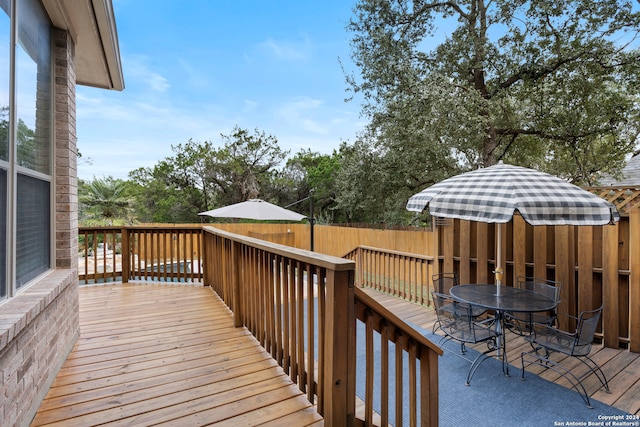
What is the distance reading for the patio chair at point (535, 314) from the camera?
359cm

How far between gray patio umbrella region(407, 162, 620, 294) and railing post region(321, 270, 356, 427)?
6.01 ft

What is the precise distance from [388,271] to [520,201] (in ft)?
12.0

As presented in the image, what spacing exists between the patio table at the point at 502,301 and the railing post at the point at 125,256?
4.98 meters

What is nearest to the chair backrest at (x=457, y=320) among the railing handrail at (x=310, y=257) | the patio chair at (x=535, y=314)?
the patio chair at (x=535, y=314)

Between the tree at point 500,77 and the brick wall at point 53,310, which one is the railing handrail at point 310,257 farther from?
the tree at point 500,77

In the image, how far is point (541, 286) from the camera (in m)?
3.86

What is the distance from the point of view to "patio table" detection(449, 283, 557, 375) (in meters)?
3.17

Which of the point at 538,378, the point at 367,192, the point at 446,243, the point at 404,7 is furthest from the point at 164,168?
the point at 538,378

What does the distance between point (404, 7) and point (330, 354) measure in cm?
958

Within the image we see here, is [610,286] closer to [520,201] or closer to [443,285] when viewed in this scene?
[443,285]

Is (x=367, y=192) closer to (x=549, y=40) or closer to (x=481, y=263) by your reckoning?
(x=549, y=40)

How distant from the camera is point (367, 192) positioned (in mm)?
11336

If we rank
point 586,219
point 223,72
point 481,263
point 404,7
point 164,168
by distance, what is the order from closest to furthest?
point 586,219 → point 481,263 → point 404,7 → point 223,72 → point 164,168

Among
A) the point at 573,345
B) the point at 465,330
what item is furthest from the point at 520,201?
the point at 465,330
